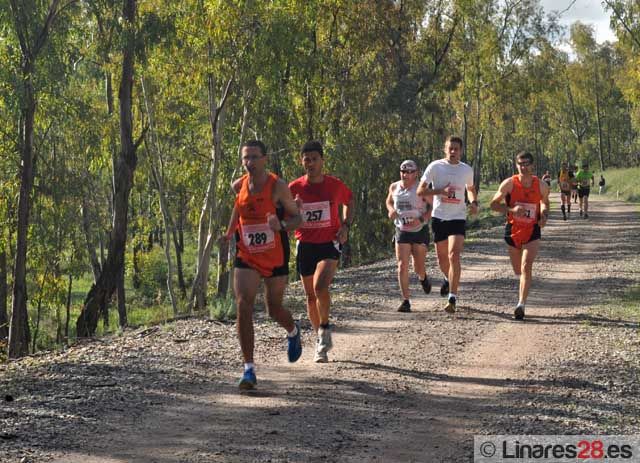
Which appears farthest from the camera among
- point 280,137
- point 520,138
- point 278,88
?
point 520,138

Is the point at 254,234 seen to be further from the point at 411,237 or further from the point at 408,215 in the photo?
the point at 411,237

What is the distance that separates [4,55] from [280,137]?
8.61m

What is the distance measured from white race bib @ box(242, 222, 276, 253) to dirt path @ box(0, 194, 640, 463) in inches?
46.3

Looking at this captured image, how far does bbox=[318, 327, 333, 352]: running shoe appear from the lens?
828 centimetres

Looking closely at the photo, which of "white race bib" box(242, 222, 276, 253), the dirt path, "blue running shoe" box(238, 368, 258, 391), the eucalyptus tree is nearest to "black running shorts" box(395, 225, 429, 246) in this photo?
the dirt path

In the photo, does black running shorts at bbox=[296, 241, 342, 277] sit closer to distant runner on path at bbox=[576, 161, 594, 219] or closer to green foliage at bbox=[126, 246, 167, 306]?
distant runner on path at bbox=[576, 161, 594, 219]

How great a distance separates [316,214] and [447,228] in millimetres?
3212

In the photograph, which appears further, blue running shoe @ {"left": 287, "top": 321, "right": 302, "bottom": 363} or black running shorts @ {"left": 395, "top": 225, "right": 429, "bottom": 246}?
black running shorts @ {"left": 395, "top": 225, "right": 429, "bottom": 246}

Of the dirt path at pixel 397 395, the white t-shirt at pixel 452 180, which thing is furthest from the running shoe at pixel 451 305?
the white t-shirt at pixel 452 180

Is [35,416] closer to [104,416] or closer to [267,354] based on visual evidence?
[104,416]

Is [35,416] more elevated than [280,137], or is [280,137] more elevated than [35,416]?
[280,137]

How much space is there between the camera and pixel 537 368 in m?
7.95

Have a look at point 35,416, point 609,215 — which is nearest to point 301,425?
point 35,416

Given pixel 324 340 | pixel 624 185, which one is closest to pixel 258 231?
pixel 324 340
